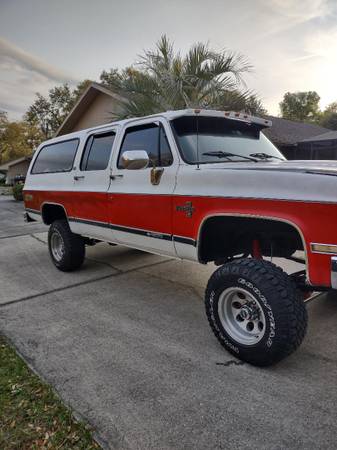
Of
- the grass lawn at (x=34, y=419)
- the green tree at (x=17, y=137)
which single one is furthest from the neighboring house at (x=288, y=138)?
the green tree at (x=17, y=137)

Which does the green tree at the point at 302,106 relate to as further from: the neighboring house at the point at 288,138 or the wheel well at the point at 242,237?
the wheel well at the point at 242,237

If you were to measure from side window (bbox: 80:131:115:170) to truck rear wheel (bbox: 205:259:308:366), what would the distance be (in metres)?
2.35

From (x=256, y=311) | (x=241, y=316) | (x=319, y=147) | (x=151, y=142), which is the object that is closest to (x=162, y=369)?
(x=241, y=316)

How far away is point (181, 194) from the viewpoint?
10.9 ft

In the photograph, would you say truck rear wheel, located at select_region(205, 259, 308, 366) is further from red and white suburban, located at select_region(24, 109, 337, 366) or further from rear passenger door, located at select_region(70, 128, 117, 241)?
rear passenger door, located at select_region(70, 128, 117, 241)

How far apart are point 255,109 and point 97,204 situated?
7406 mm

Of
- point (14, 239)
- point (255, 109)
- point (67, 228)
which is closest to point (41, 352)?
point (67, 228)

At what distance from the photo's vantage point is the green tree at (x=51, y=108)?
173 ft

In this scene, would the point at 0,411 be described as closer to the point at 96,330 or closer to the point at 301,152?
the point at 96,330

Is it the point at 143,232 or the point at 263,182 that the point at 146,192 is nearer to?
the point at 143,232

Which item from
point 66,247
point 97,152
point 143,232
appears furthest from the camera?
point 66,247

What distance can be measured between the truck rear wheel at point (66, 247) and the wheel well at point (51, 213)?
21 cm

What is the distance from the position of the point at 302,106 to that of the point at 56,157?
52952 millimetres

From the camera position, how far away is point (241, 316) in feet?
9.91
